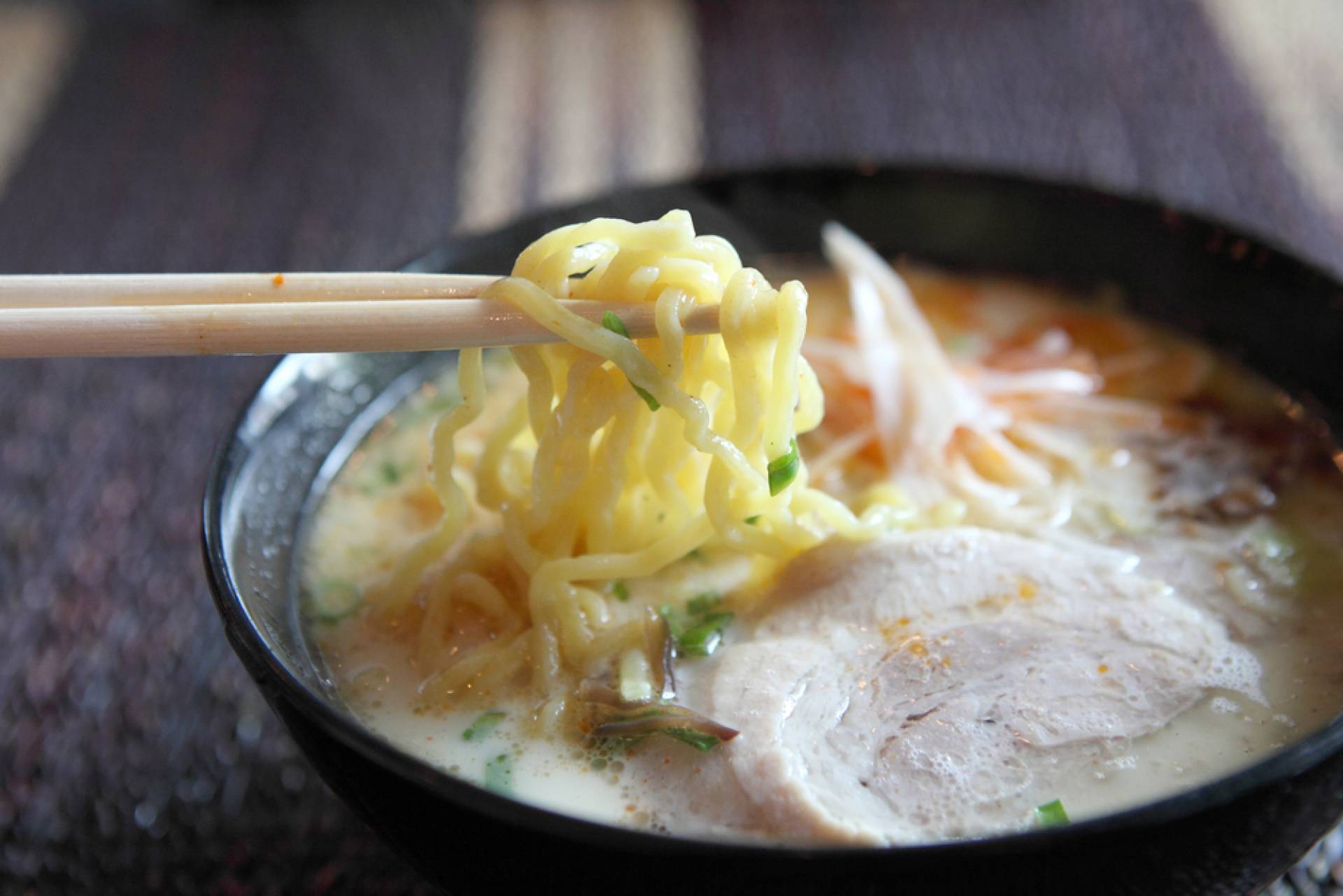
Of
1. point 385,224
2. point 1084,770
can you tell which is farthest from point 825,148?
point 1084,770

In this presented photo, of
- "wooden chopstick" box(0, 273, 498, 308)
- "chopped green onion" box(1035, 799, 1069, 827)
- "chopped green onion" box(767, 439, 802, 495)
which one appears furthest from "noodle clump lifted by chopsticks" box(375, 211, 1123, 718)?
"chopped green onion" box(1035, 799, 1069, 827)

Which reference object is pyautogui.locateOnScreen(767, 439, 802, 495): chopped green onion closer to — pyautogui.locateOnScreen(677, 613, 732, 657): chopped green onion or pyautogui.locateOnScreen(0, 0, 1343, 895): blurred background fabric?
pyautogui.locateOnScreen(677, 613, 732, 657): chopped green onion

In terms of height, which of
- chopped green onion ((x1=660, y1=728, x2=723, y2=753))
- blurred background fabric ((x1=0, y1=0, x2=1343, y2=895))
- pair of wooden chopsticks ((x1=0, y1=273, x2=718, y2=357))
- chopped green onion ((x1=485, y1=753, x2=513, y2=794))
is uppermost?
pair of wooden chopsticks ((x1=0, y1=273, x2=718, y2=357))

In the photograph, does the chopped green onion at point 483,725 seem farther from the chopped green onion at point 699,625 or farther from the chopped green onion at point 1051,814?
the chopped green onion at point 1051,814

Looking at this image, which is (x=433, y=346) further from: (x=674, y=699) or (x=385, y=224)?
(x=385, y=224)

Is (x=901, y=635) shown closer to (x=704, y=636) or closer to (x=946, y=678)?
(x=946, y=678)

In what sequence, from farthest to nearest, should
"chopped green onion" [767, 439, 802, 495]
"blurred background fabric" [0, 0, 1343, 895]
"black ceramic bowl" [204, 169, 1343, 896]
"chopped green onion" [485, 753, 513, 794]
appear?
"blurred background fabric" [0, 0, 1343, 895]
"chopped green onion" [767, 439, 802, 495]
"chopped green onion" [485, 753, 513, 794]
"black ceramic bowl" [204, 169, 1343, 896]
